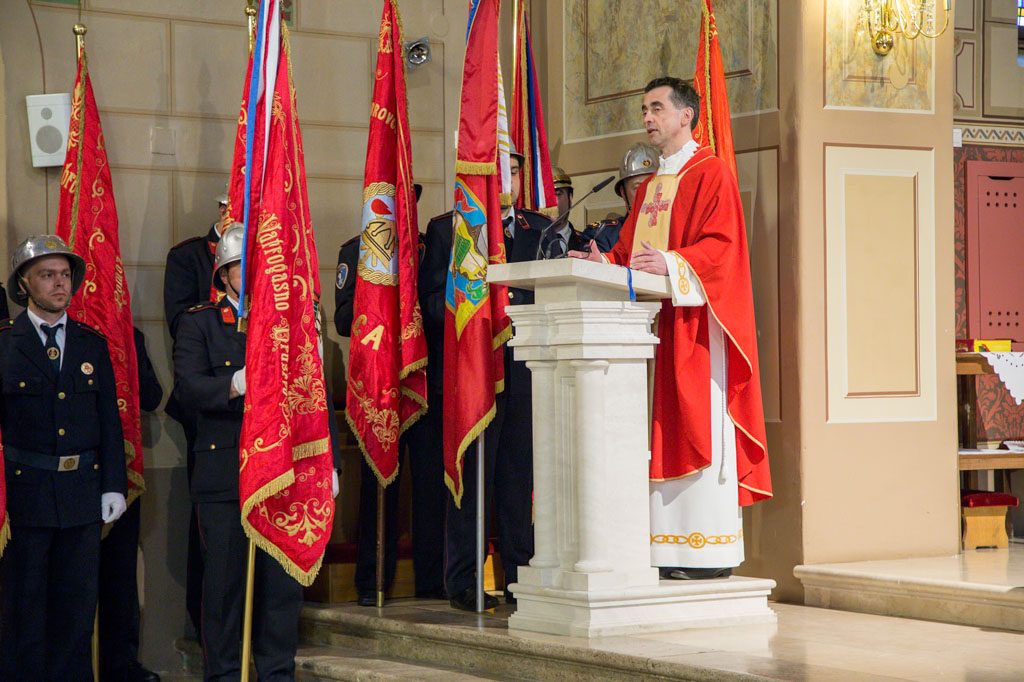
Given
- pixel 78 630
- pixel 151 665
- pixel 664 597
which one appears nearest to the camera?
pixel 664 597

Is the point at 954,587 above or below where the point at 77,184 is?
below

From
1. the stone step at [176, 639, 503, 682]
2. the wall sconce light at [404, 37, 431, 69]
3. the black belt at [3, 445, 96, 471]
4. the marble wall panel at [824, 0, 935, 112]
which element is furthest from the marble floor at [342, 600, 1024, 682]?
the wall sconce light at [404, 37, 431, 69]

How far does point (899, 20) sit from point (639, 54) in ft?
A: 4.08

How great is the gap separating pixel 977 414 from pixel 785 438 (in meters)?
2.72

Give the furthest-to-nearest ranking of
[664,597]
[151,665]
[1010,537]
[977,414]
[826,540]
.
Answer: [977,414], [1010,537], [151,665], [826,540], [664,597]

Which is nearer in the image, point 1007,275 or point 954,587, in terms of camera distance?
point 954,587

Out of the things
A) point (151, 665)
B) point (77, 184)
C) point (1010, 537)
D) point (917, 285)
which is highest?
point (77, 184)

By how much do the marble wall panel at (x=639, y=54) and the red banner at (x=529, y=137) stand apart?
0.66m

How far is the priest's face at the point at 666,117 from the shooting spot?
500 centimetres

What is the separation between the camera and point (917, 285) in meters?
5.88

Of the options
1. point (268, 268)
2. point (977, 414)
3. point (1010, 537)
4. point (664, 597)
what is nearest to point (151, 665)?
point (268, 268)

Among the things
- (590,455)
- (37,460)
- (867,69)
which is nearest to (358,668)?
(590,455)

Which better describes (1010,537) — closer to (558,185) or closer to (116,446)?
(558,185)

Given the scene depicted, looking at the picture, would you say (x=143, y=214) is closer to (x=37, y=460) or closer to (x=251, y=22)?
(x=251, y=22)
